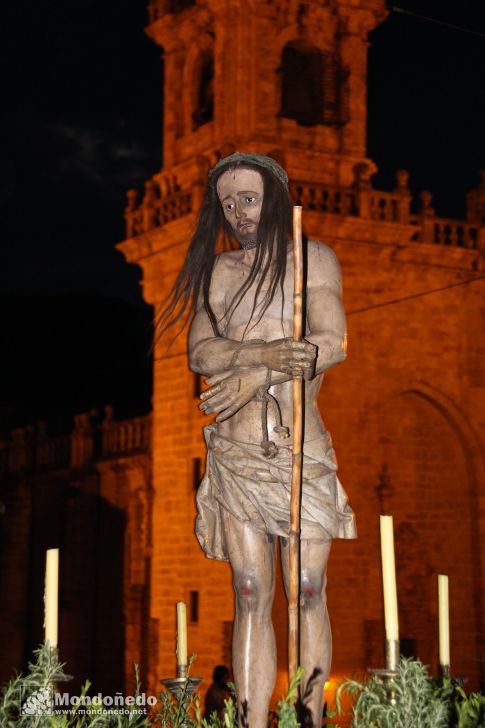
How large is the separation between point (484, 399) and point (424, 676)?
78.4 ft

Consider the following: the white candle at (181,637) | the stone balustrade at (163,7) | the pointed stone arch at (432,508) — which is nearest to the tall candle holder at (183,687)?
the white candle at (181,637)

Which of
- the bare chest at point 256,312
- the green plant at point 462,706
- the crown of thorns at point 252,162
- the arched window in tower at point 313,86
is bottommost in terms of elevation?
the green plant at point 462,706

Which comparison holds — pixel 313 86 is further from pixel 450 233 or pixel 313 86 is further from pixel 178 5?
pixel 450 233

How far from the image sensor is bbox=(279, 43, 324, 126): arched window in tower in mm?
28203

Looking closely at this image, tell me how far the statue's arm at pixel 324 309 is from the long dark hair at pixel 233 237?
5.4 inches

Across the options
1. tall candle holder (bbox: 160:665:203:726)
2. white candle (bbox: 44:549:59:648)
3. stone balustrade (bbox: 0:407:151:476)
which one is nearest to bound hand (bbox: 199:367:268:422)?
white candle (bbox: 44:549:59:648)

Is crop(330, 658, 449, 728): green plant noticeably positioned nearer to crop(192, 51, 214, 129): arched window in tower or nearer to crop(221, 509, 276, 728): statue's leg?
crop(221, 509, 276, 728): statue's leg

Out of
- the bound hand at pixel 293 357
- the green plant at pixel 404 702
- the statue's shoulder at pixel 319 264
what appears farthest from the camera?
the statue's shoulder at pixel 319 264

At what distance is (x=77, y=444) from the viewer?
112ft

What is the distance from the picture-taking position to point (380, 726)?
502 centimetres

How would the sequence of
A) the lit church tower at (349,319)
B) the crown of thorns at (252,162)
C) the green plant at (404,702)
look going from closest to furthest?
the green plant at (404,702), the crown of thorns at (252,162), the lit church tower at (349,319)

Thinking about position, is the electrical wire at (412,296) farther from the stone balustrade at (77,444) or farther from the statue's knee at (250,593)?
the statue's knee at (250,593)

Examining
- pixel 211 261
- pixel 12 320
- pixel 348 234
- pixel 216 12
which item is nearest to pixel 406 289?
pixel 348 234

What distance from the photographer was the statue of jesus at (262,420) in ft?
18.0
